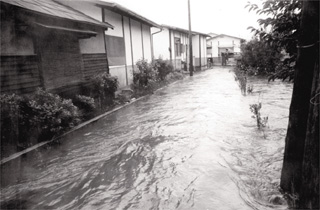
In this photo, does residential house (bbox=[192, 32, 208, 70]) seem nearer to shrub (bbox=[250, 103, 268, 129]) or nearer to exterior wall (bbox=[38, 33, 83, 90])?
exterior wall (bbox=[38, 33, 83, 90])

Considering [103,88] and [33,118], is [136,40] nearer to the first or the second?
[103,88]

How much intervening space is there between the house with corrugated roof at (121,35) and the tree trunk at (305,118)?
31.7 ft

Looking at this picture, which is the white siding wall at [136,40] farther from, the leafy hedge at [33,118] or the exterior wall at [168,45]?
the leafy hedge at [33,118]

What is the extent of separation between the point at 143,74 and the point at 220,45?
3999 centimetres

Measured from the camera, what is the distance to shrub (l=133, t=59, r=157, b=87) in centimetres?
1429

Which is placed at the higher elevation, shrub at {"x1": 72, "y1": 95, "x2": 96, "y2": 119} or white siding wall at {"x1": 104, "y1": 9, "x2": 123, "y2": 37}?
white siding wall at {"x1": 104, "y1": 9, "x2": 123, "y2": 37}

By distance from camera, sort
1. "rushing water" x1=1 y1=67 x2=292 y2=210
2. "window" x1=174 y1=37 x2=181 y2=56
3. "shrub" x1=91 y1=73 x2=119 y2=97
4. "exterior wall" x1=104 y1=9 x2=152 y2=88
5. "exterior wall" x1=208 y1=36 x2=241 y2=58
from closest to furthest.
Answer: "rushing water" x1=1 y1=67 x2=292 y2=210
"shrub" x1=91 y1=73 x2=119 y2=97
"exterior wall" x1=104 y1=9 x2=152 y2=88
"window" x1=174 y1=37 x2=181 y2=56
"exterior wall" x1=208 y1=36 x2=241 y2=58

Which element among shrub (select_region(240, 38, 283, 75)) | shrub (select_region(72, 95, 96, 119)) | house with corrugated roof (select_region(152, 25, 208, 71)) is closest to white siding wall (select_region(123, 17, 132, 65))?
house with corrugated roof (select_region(152, 25, 208, 71))

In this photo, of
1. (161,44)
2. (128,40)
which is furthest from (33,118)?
(161,44)

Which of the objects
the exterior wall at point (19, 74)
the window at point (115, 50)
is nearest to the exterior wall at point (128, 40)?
the window at point (115, 50)

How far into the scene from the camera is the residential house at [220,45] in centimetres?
5047

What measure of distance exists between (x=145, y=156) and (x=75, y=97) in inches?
172

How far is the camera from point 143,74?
14.3 meters

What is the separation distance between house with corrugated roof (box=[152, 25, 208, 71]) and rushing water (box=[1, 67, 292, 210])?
44.6ft
